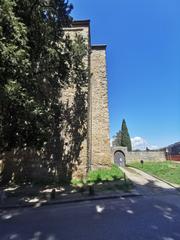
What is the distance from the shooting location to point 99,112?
17.5 metres

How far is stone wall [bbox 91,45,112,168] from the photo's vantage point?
16.4 meters

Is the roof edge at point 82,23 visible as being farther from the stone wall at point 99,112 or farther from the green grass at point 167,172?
the green grass at point 167,172

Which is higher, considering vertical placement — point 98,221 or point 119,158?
point 119,158

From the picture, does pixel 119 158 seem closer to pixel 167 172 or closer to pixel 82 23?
pixel 167 172

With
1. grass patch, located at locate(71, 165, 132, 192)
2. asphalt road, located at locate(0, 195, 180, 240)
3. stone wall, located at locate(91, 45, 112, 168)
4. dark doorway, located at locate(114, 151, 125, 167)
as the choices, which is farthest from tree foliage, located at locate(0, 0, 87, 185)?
dark doorway, located at locate(114, 151, 125, 167)

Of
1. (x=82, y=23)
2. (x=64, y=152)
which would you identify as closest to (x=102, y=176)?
(x=64, y=152)

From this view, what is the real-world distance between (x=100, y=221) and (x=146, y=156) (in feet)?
93.0

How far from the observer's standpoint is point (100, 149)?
1662 centimetres

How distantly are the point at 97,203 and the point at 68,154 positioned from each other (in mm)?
5136

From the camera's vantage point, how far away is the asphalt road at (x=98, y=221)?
17.9 ft

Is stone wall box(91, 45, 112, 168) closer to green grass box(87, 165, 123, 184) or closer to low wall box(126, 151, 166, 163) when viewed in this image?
green grass box(87, 165, 123, 184)

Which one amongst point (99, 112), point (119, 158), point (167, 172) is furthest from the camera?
point (119, 158)

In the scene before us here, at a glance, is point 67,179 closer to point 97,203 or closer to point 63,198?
point 63,198

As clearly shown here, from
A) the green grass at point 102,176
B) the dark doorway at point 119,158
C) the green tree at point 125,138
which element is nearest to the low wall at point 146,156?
the dark doorway at point 119,158
